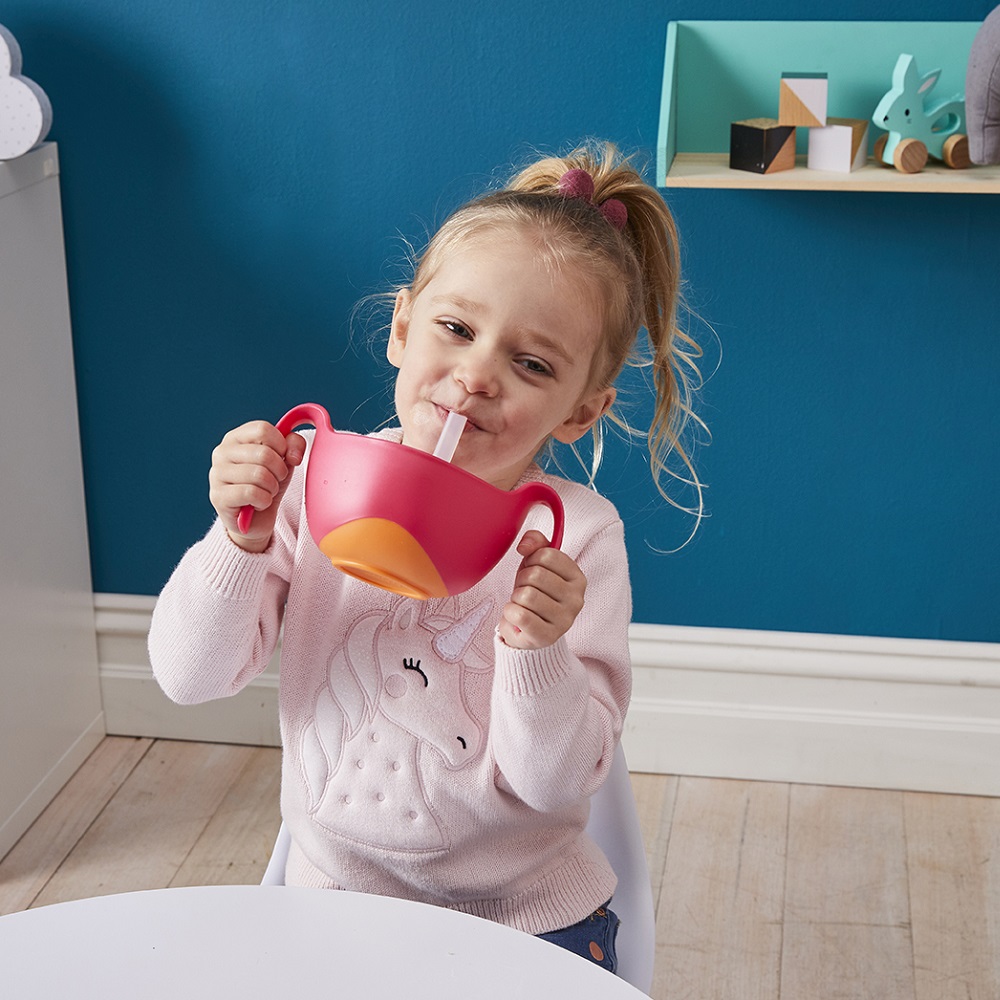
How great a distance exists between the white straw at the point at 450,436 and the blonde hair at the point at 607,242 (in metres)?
0.17

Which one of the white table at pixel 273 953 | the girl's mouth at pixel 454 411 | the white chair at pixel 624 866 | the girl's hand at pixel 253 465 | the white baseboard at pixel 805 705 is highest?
the girl's mouth at pixel 454 411

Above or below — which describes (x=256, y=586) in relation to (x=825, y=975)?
above

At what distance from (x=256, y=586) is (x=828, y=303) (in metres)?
0.98

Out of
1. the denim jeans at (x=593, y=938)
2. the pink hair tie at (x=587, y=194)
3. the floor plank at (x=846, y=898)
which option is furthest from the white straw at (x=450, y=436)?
the floor plank at (x=846, y=898)

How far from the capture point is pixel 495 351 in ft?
3.11

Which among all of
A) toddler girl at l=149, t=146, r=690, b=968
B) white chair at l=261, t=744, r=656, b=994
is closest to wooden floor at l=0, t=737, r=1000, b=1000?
white chair at l=261, t=744, r=656, b=994

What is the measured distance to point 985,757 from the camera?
1.88 m

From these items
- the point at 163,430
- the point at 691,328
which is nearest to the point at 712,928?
the point at 691,328

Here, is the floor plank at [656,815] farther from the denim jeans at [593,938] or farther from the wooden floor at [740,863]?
the denim jeans at [593,938]

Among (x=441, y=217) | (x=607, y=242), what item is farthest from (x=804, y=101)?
(x=607, y=242)

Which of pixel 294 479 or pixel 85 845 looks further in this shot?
pixel 85 845

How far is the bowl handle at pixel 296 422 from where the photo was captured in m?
0.80

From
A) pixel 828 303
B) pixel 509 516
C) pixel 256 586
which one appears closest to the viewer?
pixel 509 516

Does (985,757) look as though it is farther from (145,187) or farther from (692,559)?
(145,187)
